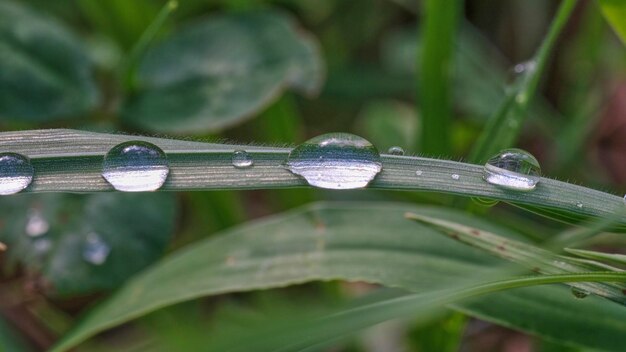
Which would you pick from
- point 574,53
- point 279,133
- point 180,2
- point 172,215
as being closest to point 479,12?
point 574,53

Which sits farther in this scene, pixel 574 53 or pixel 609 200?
pixel 574 53

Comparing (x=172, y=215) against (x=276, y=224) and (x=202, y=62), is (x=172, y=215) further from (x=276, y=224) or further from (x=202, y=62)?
(x=202, y=62)

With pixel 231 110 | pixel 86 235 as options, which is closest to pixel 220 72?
pixel 231 110

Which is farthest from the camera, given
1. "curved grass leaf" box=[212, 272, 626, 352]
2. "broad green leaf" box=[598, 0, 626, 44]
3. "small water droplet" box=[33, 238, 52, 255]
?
"small water droplet" box=[33, 238, 52, 255]

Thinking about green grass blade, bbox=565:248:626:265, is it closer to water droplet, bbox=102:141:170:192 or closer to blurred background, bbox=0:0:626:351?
blurred background, bbox=0:0:626:351

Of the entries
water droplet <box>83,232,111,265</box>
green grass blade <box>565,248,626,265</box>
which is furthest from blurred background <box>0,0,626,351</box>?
green grass blade <box>565,248,626,265</box>

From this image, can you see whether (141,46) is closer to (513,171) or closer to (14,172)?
(14,172)

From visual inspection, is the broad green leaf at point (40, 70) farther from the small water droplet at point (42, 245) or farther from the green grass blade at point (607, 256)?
the green grass blade at point (607, 256)
